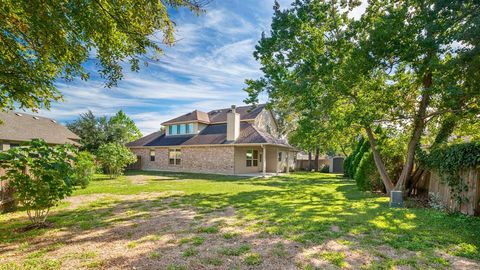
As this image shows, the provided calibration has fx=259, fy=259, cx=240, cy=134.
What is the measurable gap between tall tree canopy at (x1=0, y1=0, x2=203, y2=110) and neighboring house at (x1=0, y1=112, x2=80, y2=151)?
17.6 meters

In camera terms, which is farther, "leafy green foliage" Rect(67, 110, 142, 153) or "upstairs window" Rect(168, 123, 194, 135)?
"leafy green foliage" Rect(67, 110, 142, 153)

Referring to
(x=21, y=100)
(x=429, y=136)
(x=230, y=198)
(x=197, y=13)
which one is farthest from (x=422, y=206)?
(x=21, y=100)

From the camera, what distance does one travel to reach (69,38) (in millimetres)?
5199

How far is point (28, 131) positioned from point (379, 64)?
26705 mm

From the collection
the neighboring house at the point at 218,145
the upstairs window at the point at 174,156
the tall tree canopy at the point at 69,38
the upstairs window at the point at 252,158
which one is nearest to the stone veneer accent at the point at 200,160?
the neighboring house at the point at 218,145

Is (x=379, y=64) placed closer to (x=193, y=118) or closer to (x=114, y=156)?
(x=114, y=156)

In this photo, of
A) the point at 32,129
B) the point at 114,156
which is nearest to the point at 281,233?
the point at 114,156

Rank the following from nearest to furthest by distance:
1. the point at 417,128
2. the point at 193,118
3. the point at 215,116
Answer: the point at 417,128 < the point at 193,118 < the point at 215,116

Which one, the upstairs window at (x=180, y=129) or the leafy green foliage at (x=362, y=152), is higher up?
the upstairs window at (x=180, y=129)

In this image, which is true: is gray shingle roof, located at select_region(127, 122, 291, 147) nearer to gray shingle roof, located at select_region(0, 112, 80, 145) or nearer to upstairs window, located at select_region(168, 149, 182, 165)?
upstairs window, located at select_region(168, 149, 182, 165)

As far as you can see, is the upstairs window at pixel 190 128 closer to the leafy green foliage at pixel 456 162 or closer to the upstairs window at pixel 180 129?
the upstairs window at pixel 180 129

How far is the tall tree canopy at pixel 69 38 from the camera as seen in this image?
167 inches

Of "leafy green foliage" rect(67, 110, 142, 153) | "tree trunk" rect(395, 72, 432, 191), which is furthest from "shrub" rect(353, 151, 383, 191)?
"leafy green foliage" rect(67, 110, 142, 153)

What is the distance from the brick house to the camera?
20.0 meters
